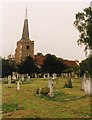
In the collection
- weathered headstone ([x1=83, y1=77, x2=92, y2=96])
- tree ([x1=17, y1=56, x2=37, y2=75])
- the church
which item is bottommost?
weathered headstone ([x1=83, y1=77, x2=92, y2=96])

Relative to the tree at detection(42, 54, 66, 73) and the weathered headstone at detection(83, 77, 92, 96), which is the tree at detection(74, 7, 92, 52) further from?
the tree at detection(42, 54, 66, 73)

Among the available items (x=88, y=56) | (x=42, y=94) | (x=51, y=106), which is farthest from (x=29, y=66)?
(x=51, y=106)

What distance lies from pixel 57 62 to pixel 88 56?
97.0ft

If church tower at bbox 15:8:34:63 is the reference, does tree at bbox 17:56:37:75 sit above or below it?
below

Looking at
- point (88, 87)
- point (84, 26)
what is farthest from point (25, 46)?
point (88, 87)

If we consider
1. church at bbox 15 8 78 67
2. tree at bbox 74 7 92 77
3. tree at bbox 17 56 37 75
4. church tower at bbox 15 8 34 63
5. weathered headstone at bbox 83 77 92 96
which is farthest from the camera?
church tower at bbox 15 8 34 63

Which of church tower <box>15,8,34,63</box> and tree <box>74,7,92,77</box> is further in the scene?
church tower <box>15,8,34,63</box>

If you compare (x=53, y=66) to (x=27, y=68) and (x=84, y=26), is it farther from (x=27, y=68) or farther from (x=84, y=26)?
(x=84, y=26)

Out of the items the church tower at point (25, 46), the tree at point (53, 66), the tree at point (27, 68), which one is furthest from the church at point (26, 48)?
the tree at point (27, 68)

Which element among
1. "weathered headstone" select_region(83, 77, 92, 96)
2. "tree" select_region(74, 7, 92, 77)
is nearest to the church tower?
"tree" select_region(74, 7, 92, 77)

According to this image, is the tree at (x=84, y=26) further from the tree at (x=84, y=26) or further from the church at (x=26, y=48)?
the church at (x=26, y=48)

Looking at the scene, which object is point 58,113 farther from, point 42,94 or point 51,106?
point 42,94

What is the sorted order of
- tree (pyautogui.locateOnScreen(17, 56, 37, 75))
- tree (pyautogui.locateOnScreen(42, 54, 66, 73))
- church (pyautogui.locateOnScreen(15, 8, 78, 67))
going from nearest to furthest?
tree (pyautogui.locateOnScreen(17, 56, 37, 75)) → tree (pyautogui.locateOnScreen(42, 54, 66, 73)) → church (pyautogui.locateOnScreen(15, 8, 78, 67))

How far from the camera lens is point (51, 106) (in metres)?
15.9
